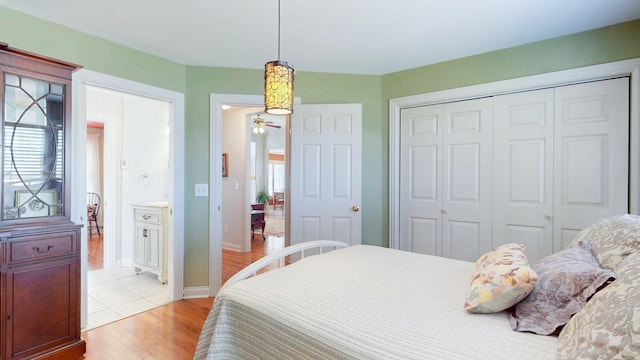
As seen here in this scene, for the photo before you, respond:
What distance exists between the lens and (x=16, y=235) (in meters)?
1.85

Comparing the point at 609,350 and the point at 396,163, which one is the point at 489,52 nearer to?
the point at 396,163

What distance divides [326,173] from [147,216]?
2.17m

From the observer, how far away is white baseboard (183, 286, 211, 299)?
10.6ft

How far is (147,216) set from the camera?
12.2 ft

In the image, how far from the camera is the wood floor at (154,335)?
2.22 meters

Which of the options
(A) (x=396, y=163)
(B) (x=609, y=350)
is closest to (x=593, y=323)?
(B) (x=609, y=350)

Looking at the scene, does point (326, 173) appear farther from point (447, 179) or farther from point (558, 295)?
point (558, 295)

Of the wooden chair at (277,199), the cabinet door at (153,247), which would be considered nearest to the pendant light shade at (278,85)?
the cabinet door at (153,247)

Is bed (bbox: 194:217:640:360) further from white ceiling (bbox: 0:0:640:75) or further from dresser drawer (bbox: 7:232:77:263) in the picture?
white ceiling (bbox: 0:0:640:75)

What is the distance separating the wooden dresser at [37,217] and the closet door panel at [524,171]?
3351 mm

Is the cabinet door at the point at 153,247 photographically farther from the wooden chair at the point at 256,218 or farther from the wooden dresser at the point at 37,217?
the wooden chair at the point at 256,218

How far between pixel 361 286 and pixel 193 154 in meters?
2.42

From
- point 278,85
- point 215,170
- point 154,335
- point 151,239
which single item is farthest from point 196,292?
point 278,85

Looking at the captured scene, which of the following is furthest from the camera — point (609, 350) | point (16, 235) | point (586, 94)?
point (586, 94)
